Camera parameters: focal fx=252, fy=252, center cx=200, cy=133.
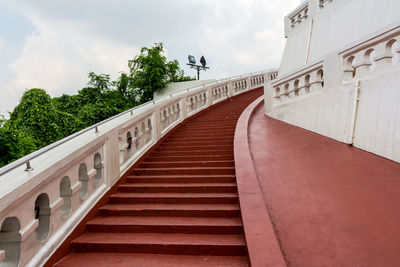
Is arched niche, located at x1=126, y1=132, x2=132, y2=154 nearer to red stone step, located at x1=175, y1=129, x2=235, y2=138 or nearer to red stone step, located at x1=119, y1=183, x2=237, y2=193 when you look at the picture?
red stone step, located at x1=119, y1=183, x2=237, y2=193

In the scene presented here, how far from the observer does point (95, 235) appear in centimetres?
352

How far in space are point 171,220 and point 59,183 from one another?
1.57 metres

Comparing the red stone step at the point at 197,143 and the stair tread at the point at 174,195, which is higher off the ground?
the red stone step at the point at 197,143

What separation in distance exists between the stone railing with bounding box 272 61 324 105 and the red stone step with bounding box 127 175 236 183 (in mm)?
3040

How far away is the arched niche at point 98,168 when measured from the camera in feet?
13.5

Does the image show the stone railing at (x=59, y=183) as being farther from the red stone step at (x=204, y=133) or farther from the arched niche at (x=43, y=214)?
the red stone step at (x=204, y=133)

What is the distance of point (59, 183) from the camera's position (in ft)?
10.3

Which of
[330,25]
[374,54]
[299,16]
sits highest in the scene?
[299,16]

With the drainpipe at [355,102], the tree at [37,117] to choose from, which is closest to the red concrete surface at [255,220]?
the drainpipe at [355,102]

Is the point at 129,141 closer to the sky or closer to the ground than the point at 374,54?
closer to the ground

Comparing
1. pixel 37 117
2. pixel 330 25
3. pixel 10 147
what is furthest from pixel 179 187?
pixel 37 117

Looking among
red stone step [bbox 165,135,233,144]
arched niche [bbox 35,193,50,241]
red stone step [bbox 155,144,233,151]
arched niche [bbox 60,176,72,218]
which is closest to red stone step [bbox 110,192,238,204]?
arched niche [bbox 60,176,72,218]

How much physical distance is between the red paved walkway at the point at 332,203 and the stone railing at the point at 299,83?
1560mm

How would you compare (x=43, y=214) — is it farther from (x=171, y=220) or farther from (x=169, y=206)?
(x=169, y=206)
